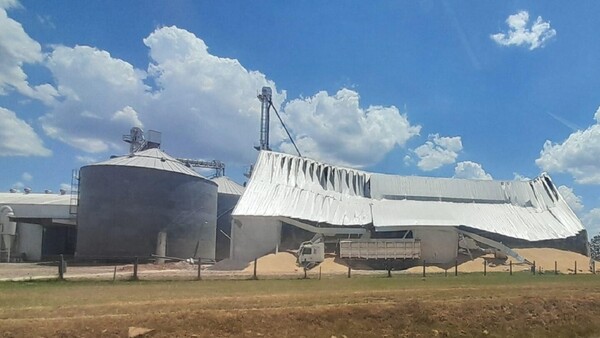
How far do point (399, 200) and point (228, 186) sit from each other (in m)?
29.2

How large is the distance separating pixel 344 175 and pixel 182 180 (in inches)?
1038

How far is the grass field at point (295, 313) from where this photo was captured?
14.1m

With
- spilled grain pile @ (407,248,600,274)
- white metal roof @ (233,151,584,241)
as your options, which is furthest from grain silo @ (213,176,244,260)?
spilled grain pile @ (407,248,600,274)

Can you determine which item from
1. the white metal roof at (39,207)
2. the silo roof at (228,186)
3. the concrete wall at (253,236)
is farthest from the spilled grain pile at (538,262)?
the white metal roof at (39,207)

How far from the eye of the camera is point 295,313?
16031 mm

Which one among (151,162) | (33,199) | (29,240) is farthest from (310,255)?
(33,199)

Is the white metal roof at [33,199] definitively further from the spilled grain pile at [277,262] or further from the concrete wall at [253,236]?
the spilled grain pile at [277,262]

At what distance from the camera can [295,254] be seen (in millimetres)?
57656

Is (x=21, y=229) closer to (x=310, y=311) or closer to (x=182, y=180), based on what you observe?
(x=182, y=180)

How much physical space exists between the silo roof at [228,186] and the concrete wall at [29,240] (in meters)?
27.1

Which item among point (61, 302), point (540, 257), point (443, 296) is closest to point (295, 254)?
point (540, 257)

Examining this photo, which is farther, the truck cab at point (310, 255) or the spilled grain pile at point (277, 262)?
the truck cab at point (310, 255)

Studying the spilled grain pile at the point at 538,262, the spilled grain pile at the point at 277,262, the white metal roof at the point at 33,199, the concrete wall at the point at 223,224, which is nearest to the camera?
the spilled grain pile at the point at 277,262

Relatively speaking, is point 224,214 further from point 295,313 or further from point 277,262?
point 295,313
